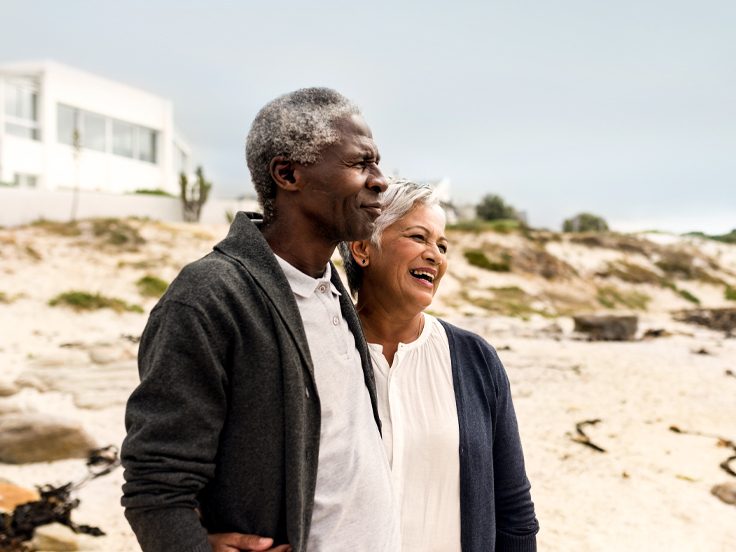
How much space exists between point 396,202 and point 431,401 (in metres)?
0.71

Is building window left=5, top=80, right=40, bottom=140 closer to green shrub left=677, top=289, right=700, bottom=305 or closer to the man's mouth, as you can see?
the man's mouth

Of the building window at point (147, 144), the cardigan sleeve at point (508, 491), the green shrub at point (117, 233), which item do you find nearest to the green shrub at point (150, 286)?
the green shrub at point (117, 233)

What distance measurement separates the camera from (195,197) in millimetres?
28359

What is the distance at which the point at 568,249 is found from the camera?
31406mm

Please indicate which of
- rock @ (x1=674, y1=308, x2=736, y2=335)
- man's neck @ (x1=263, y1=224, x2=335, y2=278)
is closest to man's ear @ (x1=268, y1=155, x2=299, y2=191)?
man's neck @ (x1=263, y1=224, x2=335, y2=278)

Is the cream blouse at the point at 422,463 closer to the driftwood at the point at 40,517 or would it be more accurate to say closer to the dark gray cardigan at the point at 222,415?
the dark gray cardigan at the point at 222,415

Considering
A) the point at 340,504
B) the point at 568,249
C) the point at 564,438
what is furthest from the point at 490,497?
the point at 568,249

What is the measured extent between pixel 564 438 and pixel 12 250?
694 inches

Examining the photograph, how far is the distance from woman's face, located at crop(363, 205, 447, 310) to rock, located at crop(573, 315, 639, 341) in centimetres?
1541

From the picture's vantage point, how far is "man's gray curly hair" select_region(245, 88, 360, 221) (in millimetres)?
1662

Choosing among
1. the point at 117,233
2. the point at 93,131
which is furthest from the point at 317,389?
the point at 93,131

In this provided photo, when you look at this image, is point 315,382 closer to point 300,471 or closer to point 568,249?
point 300,471

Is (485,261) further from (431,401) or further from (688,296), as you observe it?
(431,401)

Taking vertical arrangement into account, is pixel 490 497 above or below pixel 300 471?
below
